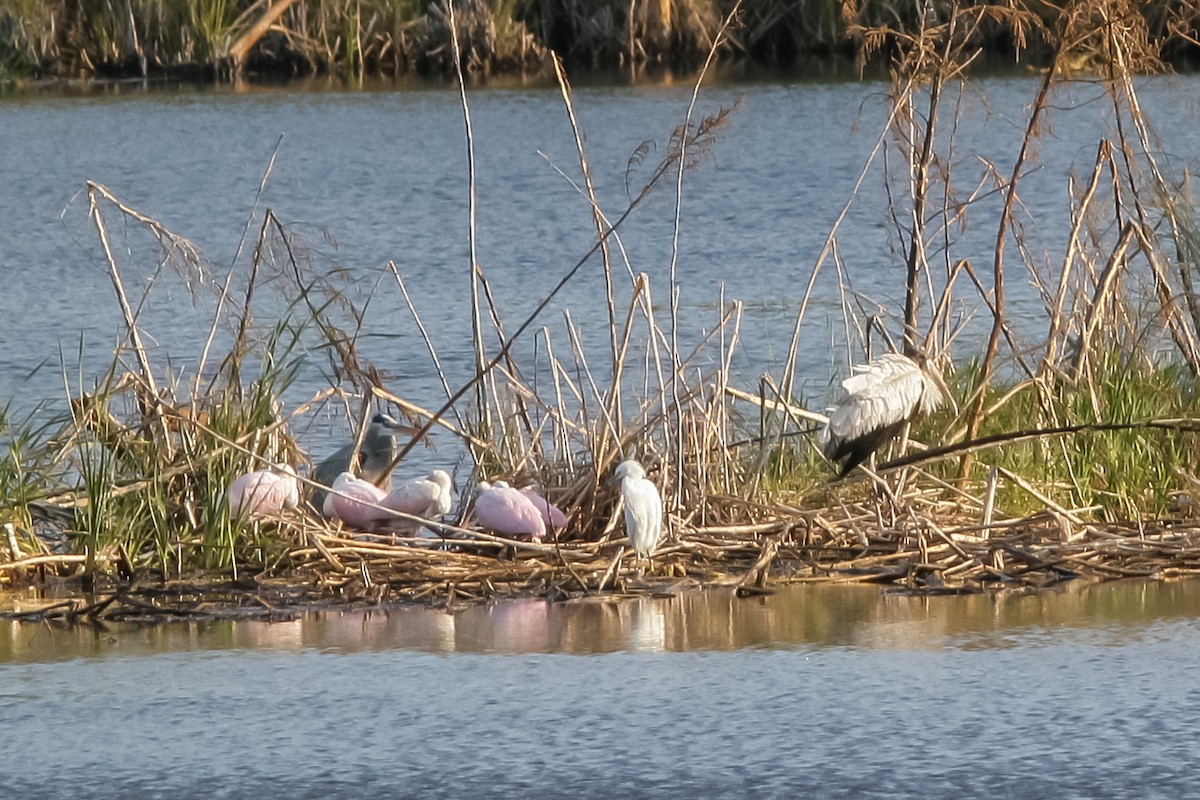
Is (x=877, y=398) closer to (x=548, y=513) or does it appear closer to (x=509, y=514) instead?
(x=548, y=513)

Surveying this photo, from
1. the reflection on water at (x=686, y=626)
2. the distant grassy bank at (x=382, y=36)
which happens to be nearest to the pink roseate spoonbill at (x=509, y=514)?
the reflection on water at (x=686, y=626)

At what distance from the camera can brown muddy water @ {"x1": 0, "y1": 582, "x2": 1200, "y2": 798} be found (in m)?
4.77

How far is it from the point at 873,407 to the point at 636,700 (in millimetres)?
2047

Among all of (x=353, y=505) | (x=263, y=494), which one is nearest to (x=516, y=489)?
(x=353, y=505)

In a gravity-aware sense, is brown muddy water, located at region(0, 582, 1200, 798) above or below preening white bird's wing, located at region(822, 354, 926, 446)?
below

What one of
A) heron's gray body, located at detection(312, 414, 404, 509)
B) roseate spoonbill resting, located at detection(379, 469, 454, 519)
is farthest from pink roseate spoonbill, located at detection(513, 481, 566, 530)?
heron's gray body, located at detection(312, 414, 404, 509)

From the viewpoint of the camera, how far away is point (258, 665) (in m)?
5.81

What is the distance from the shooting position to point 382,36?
1309 inches

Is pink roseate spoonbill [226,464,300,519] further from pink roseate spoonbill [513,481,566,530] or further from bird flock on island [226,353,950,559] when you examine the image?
pink roseate spoonbill [513,481,566,530]

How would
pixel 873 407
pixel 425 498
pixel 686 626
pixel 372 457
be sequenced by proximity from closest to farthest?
pixel 686 626 < pixel 873 407 < pixel 425 498 < pixel 372 457

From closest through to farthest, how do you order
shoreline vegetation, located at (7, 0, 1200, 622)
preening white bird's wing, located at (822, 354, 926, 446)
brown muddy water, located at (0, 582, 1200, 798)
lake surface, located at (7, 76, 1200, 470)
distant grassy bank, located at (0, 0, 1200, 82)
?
brown muddy water, located at (0, 582, 1200, 798) < shoreline vegetation, located at (7, 0, 1200, 622) < preening white bird's wing, located at (822, 354, 926, 446) < lake surface, located at (7, 76, 1200, 470) < distant grassy bank, located at (0, 0, 1200, 82)

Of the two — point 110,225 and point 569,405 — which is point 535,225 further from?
point 569,405

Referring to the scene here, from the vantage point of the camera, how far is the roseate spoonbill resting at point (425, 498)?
7.26 meters

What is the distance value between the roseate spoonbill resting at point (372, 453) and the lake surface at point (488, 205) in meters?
0.74
